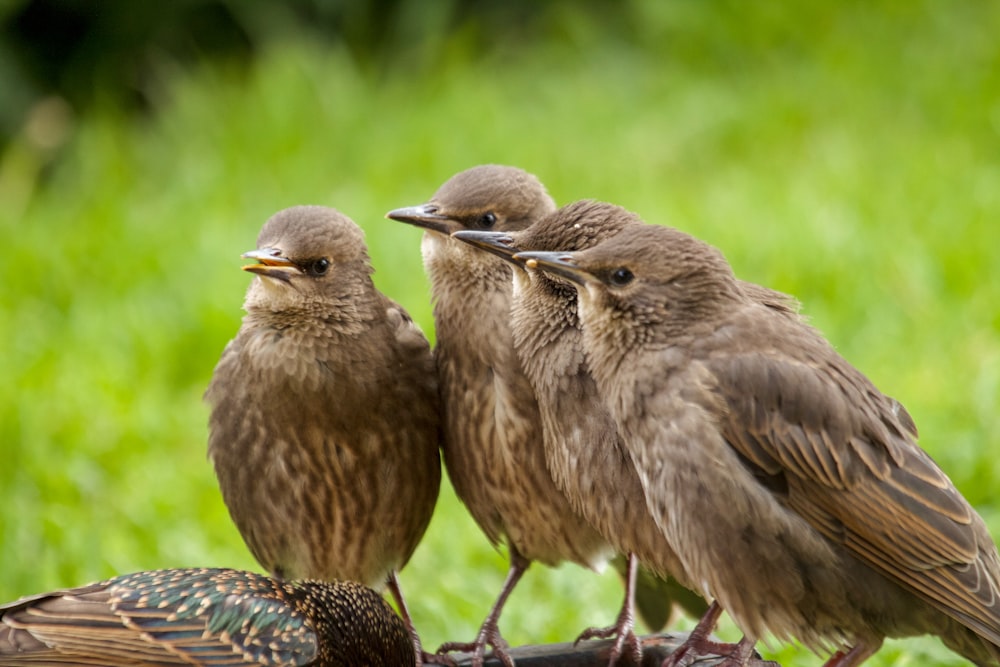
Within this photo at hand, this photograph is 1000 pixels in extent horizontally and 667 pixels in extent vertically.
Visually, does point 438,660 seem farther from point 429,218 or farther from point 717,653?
point 429,218

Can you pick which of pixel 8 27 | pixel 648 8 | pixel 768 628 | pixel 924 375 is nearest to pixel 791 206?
pixel 924 375

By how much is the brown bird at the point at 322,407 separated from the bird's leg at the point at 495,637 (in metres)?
0.17

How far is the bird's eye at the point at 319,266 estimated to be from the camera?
3893mm

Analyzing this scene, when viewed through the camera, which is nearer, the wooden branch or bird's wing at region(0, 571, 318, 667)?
bird's wing at region(0, 571, 318, 667)

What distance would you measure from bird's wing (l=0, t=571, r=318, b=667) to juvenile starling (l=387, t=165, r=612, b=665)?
0.51m

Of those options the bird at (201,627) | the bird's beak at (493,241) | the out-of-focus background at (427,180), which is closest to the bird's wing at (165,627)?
the bird at (201,627)

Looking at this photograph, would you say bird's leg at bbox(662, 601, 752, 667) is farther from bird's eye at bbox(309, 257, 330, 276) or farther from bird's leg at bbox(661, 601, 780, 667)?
bird's eye at bbox(309, 257, 330, 276)

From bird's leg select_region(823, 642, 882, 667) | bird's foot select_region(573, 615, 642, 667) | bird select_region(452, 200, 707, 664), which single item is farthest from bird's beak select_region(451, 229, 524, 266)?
bird's leg select_region(823, 642, 882, 667)

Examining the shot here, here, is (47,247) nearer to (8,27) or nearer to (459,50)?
(8,27)

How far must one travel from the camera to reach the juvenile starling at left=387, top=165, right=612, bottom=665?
12.3 feet

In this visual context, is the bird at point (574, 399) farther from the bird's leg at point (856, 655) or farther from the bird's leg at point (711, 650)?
the bird's leg at point (856, 655)

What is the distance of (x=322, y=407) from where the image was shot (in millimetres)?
3824

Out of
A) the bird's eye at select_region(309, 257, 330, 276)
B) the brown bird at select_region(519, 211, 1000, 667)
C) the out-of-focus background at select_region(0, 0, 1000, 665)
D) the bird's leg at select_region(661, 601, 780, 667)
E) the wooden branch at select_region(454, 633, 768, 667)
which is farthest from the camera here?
the out-of-focus background at select_region(0, 0, 1000, 665)

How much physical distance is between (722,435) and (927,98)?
573 centimetres
